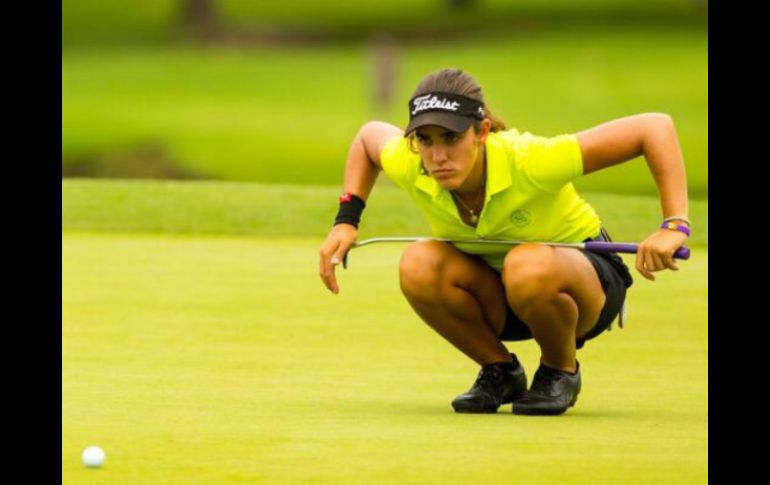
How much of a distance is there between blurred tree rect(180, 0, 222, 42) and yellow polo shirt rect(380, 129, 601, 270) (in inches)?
1446

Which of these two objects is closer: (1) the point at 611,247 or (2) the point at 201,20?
(1) the point at 611,247

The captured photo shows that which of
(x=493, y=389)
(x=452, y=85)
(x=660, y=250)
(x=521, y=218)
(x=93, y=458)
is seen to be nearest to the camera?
(x=93, y=458)

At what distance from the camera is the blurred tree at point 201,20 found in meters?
42.9

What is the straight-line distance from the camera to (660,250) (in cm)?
576

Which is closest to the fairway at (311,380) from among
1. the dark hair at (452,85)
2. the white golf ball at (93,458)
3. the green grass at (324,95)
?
the white golf ball at (93,458)

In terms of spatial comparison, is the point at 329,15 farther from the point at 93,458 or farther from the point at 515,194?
the point at 93,458

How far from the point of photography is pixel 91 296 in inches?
336

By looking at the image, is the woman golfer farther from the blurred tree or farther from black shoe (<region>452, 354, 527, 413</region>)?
the blurred tree

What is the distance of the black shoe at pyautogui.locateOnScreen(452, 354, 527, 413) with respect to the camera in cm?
616

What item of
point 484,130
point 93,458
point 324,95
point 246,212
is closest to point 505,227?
point 484,130

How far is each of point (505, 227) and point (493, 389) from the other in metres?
0.52

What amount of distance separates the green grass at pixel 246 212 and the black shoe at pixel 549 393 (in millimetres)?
4243

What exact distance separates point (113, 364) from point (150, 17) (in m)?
39.6
